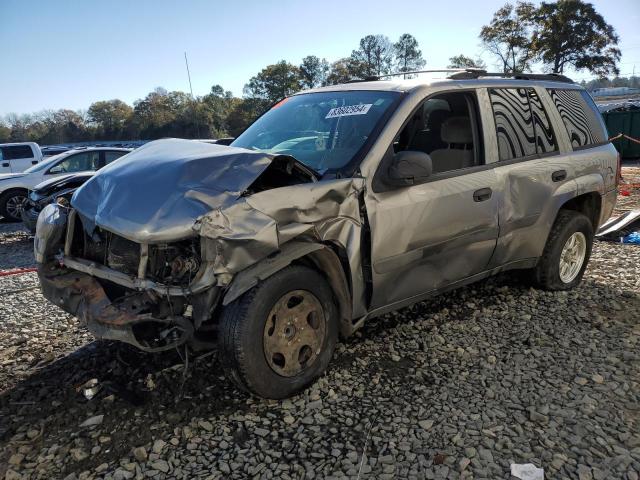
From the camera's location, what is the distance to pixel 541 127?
173 inches

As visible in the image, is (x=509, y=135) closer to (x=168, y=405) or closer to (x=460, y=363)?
(x=460, y=363)

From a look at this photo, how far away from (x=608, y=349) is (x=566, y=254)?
4.60 ft

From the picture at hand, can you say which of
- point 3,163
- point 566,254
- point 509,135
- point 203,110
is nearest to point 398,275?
point 509,135

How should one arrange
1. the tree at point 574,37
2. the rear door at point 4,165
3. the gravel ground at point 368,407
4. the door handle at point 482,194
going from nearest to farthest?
the gravel ground at point 368,407
the door handle at point 482,194
the rear door at point 4,165
the tree at point 574,37

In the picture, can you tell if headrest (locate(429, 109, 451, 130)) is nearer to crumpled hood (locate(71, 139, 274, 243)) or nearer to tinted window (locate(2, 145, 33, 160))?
crumpled hood (locate(71, 139, 274, 243))

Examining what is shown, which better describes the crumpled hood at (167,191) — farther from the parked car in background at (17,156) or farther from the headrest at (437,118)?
the parked car in background at (17,156)

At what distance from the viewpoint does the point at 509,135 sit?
13.4 ft

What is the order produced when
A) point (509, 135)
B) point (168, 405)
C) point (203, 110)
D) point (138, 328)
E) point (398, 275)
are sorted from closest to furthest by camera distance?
1. point (138, 328)
2. point (168, 405)
3. point (398, 275)
4. point (509, 135)
5. point (203, 110)

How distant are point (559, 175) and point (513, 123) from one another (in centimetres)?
70

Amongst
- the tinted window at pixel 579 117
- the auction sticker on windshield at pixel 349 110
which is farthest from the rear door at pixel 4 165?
the tinted window at pixel 579 117

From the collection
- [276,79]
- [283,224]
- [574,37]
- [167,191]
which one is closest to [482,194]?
[283,224]

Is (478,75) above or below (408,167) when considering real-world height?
above

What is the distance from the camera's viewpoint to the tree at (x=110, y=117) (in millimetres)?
68625

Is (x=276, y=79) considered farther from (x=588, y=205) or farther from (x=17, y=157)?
(x=588, y=205)
